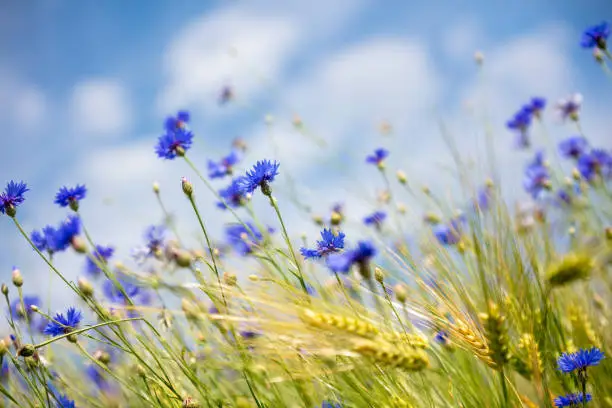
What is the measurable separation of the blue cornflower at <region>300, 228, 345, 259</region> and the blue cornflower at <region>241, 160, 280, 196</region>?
29 cm

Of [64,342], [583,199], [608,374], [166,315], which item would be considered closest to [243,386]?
[166,315]

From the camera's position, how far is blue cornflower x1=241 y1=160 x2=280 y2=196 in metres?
1.70

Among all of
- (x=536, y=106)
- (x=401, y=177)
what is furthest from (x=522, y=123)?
(x=401, y=177)

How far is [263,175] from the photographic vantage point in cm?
170

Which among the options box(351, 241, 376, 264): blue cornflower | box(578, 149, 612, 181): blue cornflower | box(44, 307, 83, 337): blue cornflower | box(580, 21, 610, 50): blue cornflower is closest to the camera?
box(351, 241, 376, 264): blue cornflower

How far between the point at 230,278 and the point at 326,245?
0.32 meters

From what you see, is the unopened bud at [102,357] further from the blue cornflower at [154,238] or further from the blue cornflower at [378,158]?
the blue cornflower at [378,158]

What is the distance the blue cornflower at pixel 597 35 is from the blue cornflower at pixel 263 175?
2.18 m

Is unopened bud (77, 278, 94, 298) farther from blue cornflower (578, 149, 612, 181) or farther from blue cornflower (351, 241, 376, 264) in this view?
blue cornflower (578, 149, 612, 181)

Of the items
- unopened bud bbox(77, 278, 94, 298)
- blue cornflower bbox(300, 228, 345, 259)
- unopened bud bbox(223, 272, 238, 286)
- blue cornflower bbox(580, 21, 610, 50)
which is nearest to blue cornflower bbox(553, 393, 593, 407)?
blue cornflower bbox(300, 228, 345, 259)

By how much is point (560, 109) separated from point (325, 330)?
349 centimetres

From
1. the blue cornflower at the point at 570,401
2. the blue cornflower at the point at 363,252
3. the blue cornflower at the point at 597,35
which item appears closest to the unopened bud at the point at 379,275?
the blue cornflower at the point at 363,252

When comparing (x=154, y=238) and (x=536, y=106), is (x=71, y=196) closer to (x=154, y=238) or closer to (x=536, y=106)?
(x=154, y=238)

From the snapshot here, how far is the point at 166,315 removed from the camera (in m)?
1.76
